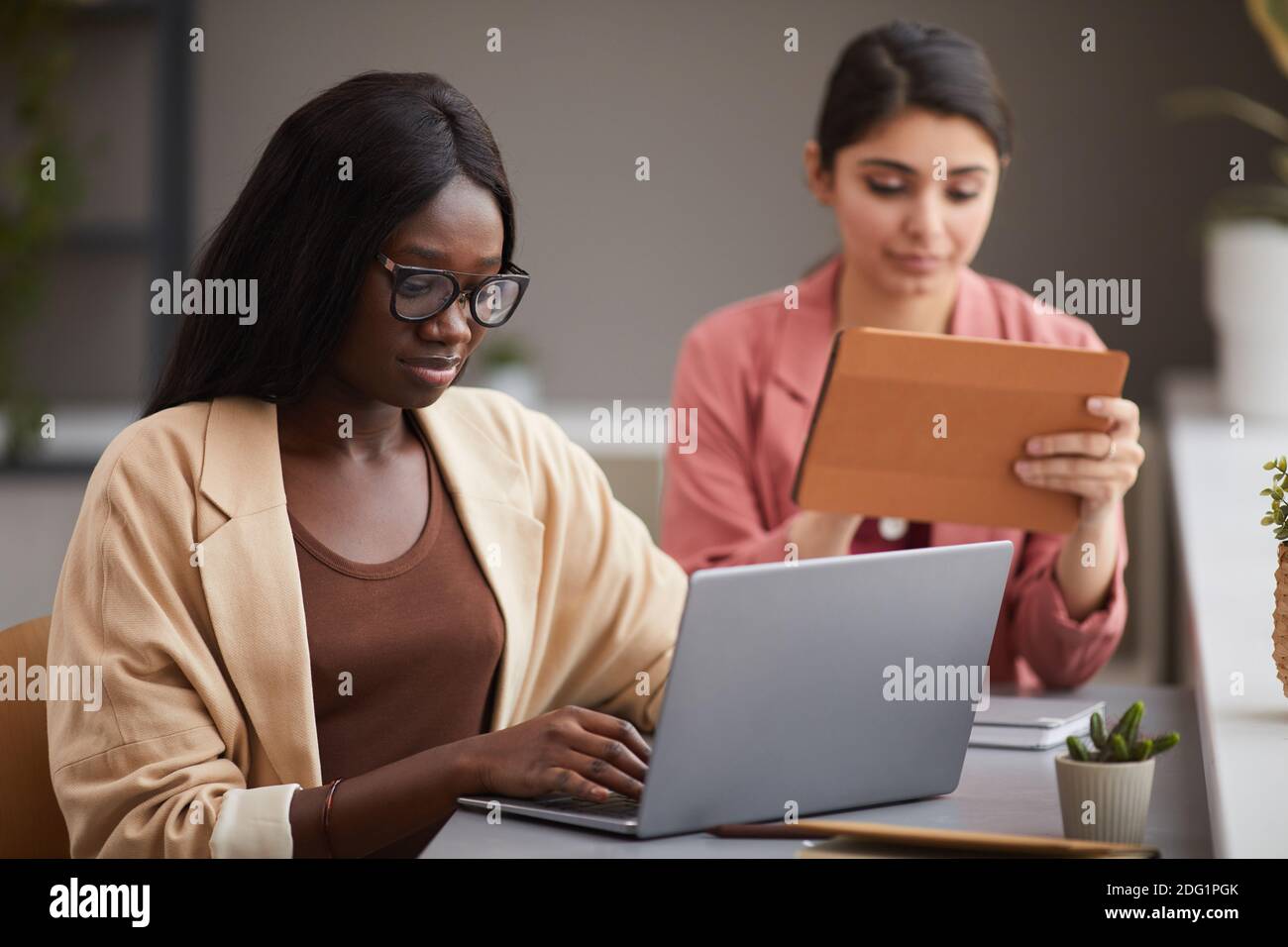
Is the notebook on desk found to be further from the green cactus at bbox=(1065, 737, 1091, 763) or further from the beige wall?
the beige wall

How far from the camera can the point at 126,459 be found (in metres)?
1.49

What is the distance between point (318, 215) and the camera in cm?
150

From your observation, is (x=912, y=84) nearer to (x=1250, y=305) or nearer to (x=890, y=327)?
(x=890, y=327)

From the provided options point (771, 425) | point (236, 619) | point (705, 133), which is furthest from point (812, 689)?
point (705, 133)

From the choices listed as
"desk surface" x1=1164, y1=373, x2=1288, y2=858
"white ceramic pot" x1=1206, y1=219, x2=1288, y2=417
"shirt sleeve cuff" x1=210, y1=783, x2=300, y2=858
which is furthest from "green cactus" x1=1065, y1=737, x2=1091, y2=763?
"white ceramic pot" x1=1206, y1=219, x2=1288, y2=417

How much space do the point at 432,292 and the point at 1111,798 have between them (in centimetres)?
75

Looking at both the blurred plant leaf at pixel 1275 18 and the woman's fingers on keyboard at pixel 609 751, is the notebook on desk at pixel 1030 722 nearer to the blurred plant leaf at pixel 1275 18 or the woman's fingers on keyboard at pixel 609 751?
the woman's fingers on keyboard at pixel 609 751

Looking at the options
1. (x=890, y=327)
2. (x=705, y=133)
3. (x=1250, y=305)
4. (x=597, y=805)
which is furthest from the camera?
(x=705, y=133)

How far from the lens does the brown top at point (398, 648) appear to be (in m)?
1.54

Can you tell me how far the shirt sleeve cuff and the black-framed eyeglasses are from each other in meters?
0.45

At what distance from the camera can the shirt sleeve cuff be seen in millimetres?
1332

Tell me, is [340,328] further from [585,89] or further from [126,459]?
[585,89]

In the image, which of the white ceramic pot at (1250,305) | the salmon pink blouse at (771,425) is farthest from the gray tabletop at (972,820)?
the white ceramic pot at (1250,305)
